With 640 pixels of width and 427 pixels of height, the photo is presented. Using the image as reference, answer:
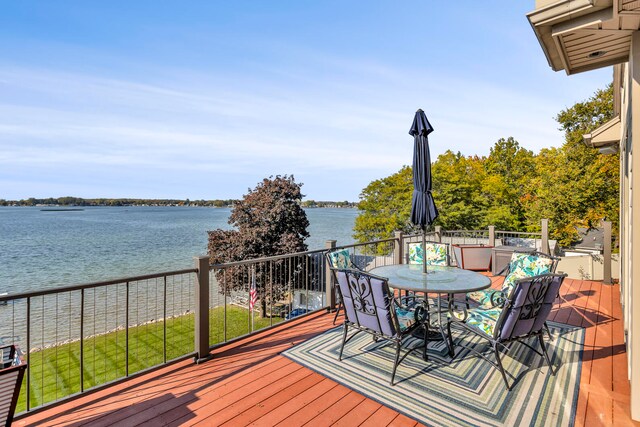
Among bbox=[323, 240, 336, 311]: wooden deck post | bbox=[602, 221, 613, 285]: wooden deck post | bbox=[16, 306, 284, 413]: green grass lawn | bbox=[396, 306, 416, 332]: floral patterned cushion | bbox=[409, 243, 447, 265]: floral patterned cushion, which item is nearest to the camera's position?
bbox=[396, 306, 416, 332]: floral patterned cushion

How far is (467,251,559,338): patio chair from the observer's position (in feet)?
13.2

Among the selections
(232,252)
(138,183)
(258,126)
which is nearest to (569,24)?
(232,252)

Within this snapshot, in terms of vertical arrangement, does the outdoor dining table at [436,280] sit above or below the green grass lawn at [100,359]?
above

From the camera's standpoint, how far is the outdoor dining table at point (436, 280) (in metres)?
3.36

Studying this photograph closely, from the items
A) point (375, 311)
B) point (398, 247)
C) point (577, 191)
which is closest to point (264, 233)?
point (398, 247)

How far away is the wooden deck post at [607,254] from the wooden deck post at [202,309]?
733 cm

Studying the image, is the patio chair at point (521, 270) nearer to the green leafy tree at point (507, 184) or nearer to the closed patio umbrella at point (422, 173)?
the closed patio umbrella at point (422, 173)

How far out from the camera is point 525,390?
2840 mm

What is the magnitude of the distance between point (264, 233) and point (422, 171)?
12.9 meters

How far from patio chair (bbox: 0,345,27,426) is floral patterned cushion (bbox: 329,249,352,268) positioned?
335 cm

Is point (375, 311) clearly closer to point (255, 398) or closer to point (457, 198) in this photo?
point (255, 398)

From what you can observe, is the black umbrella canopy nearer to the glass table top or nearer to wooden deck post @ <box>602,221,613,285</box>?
the glass table top

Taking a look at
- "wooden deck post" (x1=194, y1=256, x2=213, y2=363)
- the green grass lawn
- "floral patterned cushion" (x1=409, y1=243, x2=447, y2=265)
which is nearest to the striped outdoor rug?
"wooden deck post" (x1=194, y1=256, x2=213, y2=363)

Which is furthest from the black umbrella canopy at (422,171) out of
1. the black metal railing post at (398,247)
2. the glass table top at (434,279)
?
the black metal railing post at (398,247)
